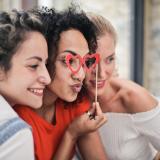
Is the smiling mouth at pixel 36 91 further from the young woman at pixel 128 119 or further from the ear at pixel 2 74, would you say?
the young woman at pixel 128 119

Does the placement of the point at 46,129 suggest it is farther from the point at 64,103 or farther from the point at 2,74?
the point at 2,74

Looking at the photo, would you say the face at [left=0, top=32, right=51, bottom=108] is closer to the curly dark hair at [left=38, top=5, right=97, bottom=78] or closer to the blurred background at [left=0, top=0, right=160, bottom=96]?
the curly dark hair at [left=38, top=5, right=97, bottom=78]

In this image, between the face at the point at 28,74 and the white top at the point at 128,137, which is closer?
the face at the point at 28,74

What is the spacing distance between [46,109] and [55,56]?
0.61ft

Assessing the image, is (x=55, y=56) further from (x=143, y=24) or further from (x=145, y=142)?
(x=143, y=24)

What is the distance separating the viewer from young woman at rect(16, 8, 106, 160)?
0.98 m

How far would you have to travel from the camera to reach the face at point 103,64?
1075 mm

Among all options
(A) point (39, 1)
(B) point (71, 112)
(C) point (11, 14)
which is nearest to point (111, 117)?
(B) point (71, 112)

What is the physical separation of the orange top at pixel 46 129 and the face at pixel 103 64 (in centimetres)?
11

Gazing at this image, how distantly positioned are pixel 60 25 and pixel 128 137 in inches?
18.2

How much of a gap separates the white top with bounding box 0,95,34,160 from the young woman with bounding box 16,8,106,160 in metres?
0.22

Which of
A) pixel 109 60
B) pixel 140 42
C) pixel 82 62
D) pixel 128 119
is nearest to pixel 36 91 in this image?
pixel 82 62

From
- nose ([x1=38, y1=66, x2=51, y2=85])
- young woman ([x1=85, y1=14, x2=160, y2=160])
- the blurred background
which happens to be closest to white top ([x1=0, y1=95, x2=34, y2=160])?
nose ([x1=38, y1=66, x2=51, y2=85])

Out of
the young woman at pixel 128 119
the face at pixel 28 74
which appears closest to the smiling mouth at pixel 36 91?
the face at pixel 28 74
